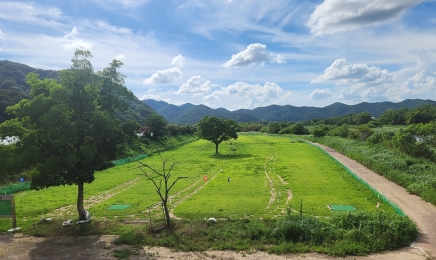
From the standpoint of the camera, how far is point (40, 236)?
1775cm

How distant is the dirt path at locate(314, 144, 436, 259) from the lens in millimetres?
15336

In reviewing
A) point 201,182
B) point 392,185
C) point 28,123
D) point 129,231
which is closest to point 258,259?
point 129,231

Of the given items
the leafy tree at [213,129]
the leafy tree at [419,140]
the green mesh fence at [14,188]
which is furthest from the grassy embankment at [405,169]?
the green mesh fence at [14,188]

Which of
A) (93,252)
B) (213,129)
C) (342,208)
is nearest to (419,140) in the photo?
(342,208)

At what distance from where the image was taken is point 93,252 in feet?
49.6

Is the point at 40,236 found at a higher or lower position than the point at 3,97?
lower

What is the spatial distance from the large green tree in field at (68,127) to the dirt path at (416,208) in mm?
19523

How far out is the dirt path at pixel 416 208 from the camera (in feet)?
50.3

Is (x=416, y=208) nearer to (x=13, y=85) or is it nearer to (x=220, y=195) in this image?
(x=220, y=195)

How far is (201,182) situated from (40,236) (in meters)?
18.8

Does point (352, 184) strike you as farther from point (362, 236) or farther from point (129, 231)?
point (129, 231)

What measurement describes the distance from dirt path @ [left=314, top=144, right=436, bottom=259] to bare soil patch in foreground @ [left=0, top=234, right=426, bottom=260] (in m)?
1.43

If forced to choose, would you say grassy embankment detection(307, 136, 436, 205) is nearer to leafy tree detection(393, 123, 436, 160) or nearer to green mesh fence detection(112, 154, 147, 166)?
leafy tree detection(393, 123, 436, 160)

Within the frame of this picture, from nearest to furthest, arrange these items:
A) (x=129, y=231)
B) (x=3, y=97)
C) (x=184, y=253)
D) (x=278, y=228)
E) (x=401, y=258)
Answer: (x=401, y=258)
(x=184, y=253)
(x=278, y=228)
(x=129, y=231)
(x=3, y=97)
